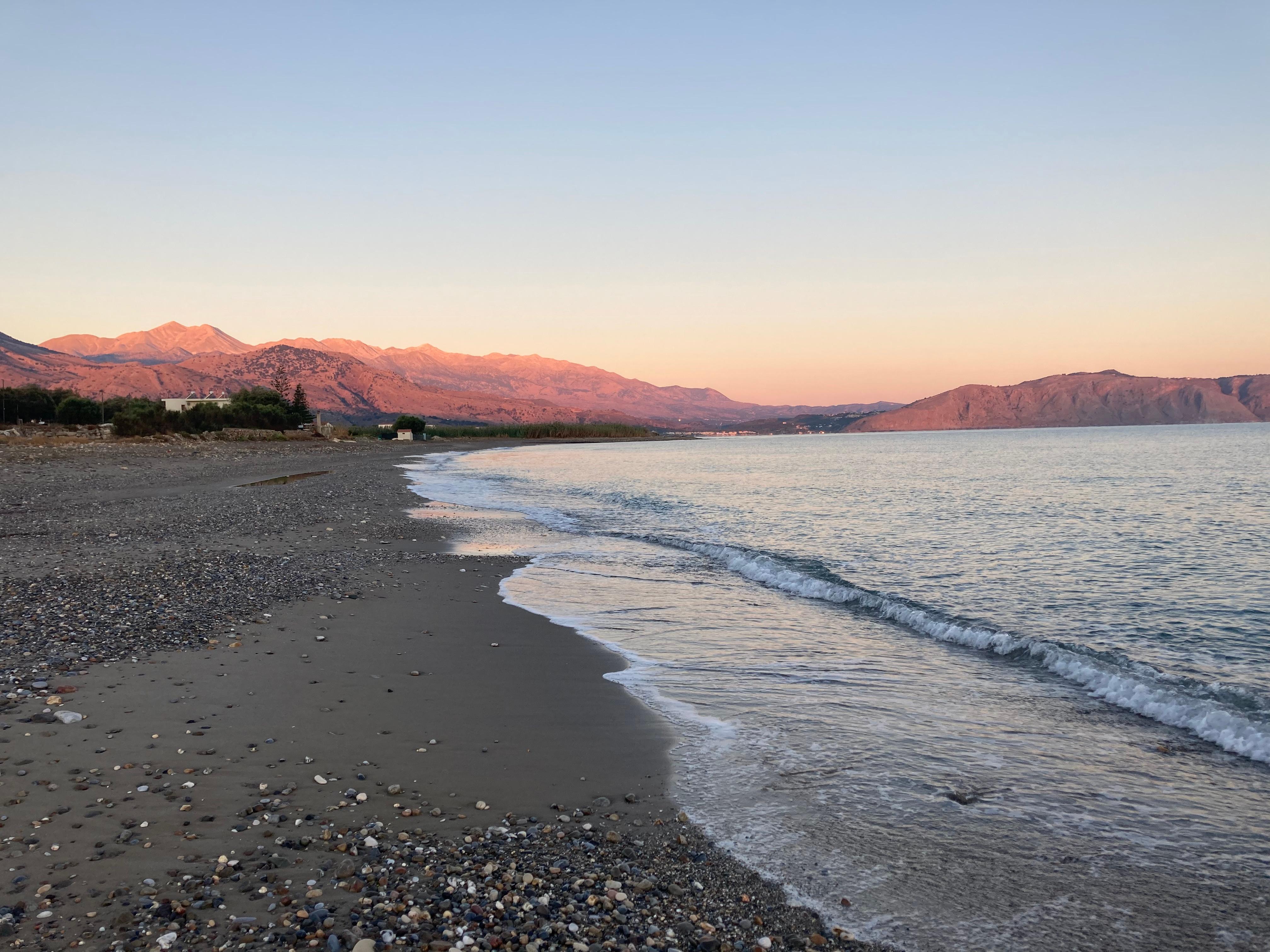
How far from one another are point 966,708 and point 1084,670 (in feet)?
8.03

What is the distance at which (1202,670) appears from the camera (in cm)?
984

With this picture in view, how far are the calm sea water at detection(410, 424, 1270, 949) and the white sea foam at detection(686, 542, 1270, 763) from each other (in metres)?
0.04

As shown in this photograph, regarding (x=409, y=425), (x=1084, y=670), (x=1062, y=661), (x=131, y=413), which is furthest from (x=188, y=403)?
(x=1084, y=670)

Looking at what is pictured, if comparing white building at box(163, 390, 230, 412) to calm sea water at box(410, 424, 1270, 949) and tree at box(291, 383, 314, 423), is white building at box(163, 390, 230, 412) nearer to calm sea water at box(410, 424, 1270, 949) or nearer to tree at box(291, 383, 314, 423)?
tree at box(291, 383, 314, 423)

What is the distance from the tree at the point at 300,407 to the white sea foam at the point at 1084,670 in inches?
5635

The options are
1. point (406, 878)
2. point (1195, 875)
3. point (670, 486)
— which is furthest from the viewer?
point (670, 486)

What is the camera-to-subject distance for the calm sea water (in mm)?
4828

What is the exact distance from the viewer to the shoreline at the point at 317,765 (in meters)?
4.22

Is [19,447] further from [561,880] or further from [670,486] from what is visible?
[561,880]

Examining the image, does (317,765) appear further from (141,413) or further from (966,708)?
(141,413)

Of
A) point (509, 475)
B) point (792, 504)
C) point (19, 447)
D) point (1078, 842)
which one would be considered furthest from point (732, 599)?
point (19, 447)

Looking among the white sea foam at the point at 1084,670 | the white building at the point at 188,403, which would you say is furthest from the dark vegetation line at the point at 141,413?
the white sea foam at the point at 1084,670

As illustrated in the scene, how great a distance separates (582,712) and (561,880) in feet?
11.3

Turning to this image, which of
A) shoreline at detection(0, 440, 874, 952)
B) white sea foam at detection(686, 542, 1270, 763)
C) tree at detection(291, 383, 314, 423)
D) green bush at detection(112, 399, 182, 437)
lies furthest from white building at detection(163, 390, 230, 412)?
white sea foam at detection(686, 542, 1270, 763)
